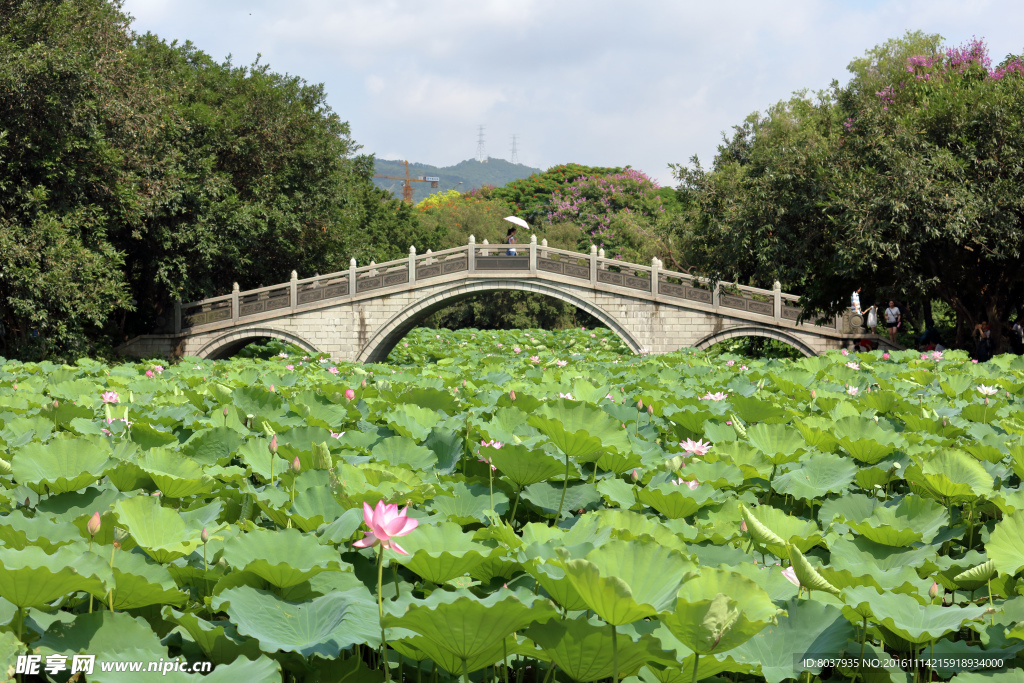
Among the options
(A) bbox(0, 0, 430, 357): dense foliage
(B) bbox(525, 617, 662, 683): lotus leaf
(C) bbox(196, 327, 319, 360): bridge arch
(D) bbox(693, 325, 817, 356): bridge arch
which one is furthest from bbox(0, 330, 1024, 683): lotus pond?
(C) bbox(196, 327, 319, 360): bridge arch

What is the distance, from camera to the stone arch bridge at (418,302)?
22281 millimetres

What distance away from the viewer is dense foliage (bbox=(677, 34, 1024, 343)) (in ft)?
46.2

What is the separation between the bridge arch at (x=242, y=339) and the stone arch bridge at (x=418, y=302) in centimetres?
3

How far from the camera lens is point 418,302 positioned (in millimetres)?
23312

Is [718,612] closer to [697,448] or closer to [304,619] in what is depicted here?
[304,619]

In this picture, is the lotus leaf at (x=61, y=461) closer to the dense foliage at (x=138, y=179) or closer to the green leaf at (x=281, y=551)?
the green leaf at (x=281, y=551)

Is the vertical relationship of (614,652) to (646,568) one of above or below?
below

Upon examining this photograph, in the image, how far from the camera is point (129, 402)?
3.65 meters

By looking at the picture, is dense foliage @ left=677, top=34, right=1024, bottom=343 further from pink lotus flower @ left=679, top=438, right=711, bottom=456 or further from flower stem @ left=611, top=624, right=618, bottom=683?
flower stem @ left=611, top=624, right=618, bottom=683

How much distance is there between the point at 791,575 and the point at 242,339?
928 inches

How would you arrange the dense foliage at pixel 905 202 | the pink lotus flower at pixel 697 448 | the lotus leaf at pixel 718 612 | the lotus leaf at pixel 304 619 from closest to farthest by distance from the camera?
the lotus leaf at pixel 718 612
the lotus leaf at pixel 304 619
the pink lotus flower at pixel 697 448
the dense foliage at pixel 905 202

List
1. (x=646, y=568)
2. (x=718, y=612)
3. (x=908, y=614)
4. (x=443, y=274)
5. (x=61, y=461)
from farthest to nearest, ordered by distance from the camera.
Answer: (x=443, y=274), (x=61, y=461), (x=908, y=614), (x=646, y=568), (x=718, y=612)

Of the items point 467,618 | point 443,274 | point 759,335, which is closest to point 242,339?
point 443,274

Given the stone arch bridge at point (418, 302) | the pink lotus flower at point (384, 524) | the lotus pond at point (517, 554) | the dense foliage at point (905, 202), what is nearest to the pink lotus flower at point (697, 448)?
the lotus pond at point (517, 554)
